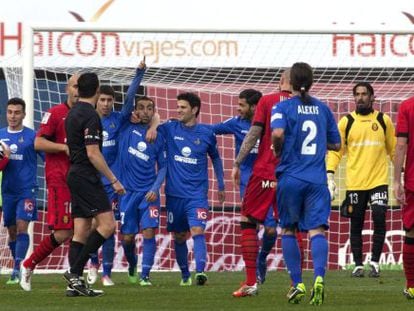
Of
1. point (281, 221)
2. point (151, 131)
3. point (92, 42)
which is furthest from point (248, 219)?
point (92, 42)

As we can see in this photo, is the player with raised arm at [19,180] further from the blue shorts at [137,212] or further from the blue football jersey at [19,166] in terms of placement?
the blue shorts at [137,212]

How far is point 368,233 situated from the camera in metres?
20.6

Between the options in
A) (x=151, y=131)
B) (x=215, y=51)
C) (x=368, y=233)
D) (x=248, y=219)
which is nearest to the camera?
(x=248, y=219)

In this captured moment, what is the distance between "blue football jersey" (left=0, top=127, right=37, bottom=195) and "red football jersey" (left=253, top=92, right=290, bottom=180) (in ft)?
11.9

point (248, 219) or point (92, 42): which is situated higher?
point (92, 42)

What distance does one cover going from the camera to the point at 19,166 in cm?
1588

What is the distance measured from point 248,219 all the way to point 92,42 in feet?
30.1

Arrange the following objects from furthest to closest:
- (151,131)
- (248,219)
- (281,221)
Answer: (151,131) → (248,219) → (281,221)

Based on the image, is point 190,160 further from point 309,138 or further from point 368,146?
point 309,138

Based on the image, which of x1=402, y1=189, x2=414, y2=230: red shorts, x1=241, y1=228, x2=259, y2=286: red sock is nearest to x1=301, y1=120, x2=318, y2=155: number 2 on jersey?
x1=402, y1=189, x2=414, y2=230: red shorts

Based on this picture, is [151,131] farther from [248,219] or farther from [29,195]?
[248,219]

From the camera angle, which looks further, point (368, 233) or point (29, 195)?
point (368, 233)

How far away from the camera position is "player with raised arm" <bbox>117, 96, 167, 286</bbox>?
15422 millimetres

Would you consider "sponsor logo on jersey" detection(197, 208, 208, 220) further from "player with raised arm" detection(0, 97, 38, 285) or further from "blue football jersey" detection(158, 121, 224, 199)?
"player with raised arm" detection(0, 97, 38, 285)
